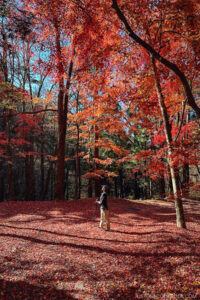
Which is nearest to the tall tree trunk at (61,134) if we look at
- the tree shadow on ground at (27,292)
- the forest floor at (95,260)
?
the forest floor at (95,260)

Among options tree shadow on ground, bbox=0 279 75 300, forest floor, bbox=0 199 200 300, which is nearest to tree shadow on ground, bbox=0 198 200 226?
forest floor, bbox=0 199 200 300

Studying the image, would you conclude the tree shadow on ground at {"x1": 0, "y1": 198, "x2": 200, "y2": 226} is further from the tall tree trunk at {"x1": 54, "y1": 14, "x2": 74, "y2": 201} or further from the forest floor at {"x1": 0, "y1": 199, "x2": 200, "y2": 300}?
the tall tree trunk at {"x1": 54, "y1": 14, "x2": 74, "y2": 201}

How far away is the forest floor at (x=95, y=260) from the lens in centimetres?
352

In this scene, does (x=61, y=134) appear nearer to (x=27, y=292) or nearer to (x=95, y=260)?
(x=95, y=260)

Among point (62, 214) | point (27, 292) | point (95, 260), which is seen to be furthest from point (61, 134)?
point (27, 292)

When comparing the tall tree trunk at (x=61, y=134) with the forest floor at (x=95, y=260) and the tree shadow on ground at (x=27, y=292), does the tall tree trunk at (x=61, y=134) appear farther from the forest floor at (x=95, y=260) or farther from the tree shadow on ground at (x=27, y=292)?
the tree shadow on ground at (x=27, y=292)

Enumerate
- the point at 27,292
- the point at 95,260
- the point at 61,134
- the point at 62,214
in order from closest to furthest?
the point at 27,292 < the point at 95,260 < the point at 62,214 < the point at 61,134

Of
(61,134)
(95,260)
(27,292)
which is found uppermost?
(61,134)

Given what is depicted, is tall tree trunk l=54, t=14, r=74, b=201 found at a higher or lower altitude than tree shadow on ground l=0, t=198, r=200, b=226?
higher

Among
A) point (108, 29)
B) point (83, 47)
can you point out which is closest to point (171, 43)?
point (108, 29)

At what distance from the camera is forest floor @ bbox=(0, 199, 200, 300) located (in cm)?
352

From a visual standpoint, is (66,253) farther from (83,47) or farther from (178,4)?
(83,47)

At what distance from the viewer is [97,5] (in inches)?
251

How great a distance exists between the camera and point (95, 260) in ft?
15.6
